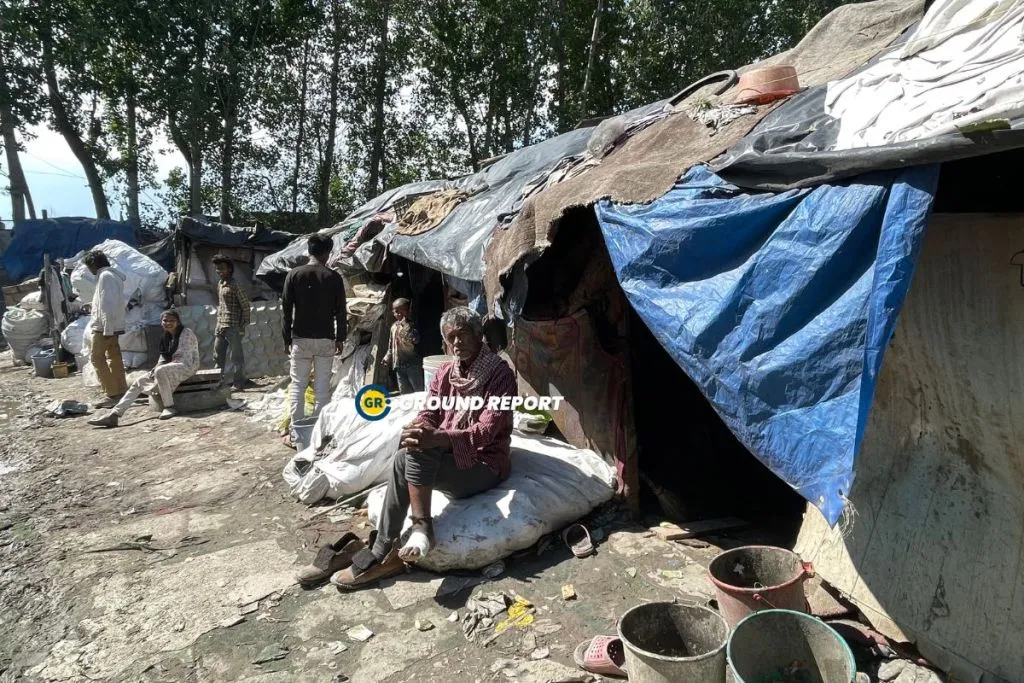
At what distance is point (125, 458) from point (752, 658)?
232 inches

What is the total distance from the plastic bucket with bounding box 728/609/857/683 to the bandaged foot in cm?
172

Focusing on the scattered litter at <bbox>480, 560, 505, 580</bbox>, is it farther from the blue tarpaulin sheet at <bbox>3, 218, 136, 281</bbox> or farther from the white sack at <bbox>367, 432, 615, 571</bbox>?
the blue tarpaulin sheet at <bbox>3, 218, 136, 281</bbox>

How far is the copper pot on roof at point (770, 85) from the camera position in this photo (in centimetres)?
362

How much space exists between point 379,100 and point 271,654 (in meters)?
18.1

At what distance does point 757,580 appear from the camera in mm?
2998

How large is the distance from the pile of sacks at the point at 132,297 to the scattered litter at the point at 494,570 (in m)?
8.69

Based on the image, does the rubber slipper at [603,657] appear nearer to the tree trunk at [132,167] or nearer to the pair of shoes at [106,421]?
the pair of shoes at [106,421]

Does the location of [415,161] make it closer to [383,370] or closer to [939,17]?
[383,370]

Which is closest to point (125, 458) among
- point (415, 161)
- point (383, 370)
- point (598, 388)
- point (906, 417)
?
point (383, 370)

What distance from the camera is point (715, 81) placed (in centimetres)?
470

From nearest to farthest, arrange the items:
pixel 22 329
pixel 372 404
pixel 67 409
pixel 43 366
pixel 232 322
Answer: pixel 372 404, pixel 67 409, pixel 232 322, pixel 43 366, pixel 22 329

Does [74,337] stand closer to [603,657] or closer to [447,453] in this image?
[447,453]

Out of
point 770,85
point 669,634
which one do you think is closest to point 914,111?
point 770,85

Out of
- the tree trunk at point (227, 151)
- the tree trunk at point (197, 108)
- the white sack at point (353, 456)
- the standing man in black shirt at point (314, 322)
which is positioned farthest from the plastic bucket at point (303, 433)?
the tree trunk at point (197, 108)
